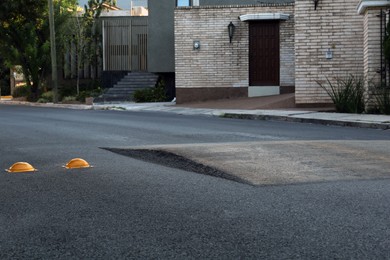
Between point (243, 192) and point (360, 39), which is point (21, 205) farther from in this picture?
point (360, 39)

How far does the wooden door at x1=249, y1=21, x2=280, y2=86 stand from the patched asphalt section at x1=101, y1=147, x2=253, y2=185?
17.4 metres

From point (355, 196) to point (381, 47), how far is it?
537 inches

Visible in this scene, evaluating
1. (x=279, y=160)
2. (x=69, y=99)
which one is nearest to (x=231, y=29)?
(x=69, y=99)

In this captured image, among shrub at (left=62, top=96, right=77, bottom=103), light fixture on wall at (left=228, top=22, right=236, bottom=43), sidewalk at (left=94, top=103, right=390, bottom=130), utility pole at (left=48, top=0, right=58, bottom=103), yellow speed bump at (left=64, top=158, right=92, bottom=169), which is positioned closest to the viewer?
yellow speed bump at (left=64, top=158, right=92, bottom=169)

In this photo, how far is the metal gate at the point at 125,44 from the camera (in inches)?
1374

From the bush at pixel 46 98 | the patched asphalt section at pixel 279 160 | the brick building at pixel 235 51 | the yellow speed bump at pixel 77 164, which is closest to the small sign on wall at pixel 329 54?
the brick building at pixel 235 51

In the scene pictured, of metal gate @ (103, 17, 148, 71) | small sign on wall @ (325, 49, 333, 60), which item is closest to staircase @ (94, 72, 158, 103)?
metal gate @ (103, 17, 148, 71)

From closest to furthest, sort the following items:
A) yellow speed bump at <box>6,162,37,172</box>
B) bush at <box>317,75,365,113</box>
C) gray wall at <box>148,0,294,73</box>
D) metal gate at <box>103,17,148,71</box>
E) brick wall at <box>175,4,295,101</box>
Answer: yellow speed bump at <box>6,162,37,172</box>, bush at <box>317,75,365,113</box>, brick wall at <box>175,4,295,101</box>, gray wall at <box>148,0,294,73</box>, metal gate at <box>103,17,148,71</box>

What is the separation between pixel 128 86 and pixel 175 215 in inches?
1072

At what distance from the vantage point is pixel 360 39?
864 inches

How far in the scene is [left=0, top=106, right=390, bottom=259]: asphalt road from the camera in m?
4.61

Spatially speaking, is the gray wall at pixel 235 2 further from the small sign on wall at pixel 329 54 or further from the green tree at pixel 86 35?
the small sign on wall at pixel 329 54

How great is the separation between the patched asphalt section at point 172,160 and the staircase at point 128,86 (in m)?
20.4

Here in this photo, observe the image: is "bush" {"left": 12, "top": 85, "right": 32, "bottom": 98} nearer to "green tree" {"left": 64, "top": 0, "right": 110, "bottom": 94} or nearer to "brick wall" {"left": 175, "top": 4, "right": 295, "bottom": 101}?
"green tree" {"left": 64, "top": 0, "right": 110, "bottom": 94}
